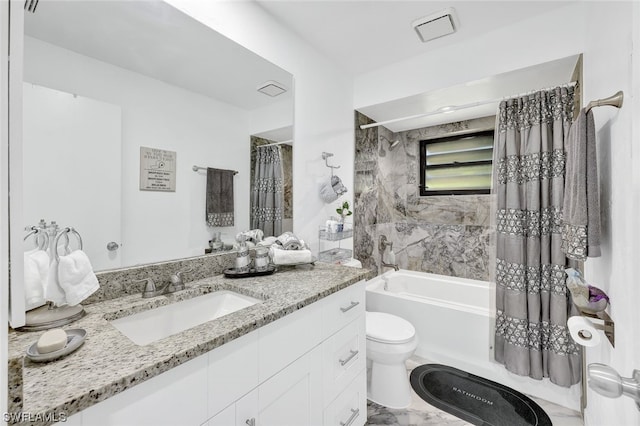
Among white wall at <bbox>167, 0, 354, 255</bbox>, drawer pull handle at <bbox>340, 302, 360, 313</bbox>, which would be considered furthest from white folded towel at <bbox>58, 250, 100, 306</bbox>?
white wall at <bbox>167, 0, 354, 255</bbox>

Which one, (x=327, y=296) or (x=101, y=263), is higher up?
(x=101, y=263)

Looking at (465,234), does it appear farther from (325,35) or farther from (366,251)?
(325,35)

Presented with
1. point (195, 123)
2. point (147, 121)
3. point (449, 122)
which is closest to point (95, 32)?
point (147, 121)

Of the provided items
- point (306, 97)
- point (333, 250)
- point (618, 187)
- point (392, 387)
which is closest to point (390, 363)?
point (392, 387)

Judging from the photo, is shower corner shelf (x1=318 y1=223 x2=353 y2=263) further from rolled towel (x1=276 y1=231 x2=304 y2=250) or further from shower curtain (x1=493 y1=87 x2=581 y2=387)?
shower curtain (x1=493 y1=87 x2=581 y2=387)

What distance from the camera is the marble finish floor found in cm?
168

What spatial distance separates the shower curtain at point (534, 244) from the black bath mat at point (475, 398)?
0.19 meters

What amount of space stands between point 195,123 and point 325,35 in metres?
1.22

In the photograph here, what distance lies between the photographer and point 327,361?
1.27m

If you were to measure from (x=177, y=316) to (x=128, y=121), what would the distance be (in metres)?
0.86

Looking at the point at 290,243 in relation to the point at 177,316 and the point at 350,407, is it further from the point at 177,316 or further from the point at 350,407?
the point at 350,407

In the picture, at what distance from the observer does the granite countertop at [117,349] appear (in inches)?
22.2

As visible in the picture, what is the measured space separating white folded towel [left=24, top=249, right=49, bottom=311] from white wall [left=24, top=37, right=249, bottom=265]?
0.67ft

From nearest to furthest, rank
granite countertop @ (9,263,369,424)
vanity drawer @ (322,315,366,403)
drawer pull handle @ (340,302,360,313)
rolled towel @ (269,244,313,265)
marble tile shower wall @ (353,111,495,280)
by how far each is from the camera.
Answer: granite countertop @ (9,263,369,424)
vanity drawer @ (322,315,366,403)
drawer pull handle @ (340,302,360,313)
rolled towel @ (269,244,313,265)
marble tile shower wall @ (353,111,495,280)
